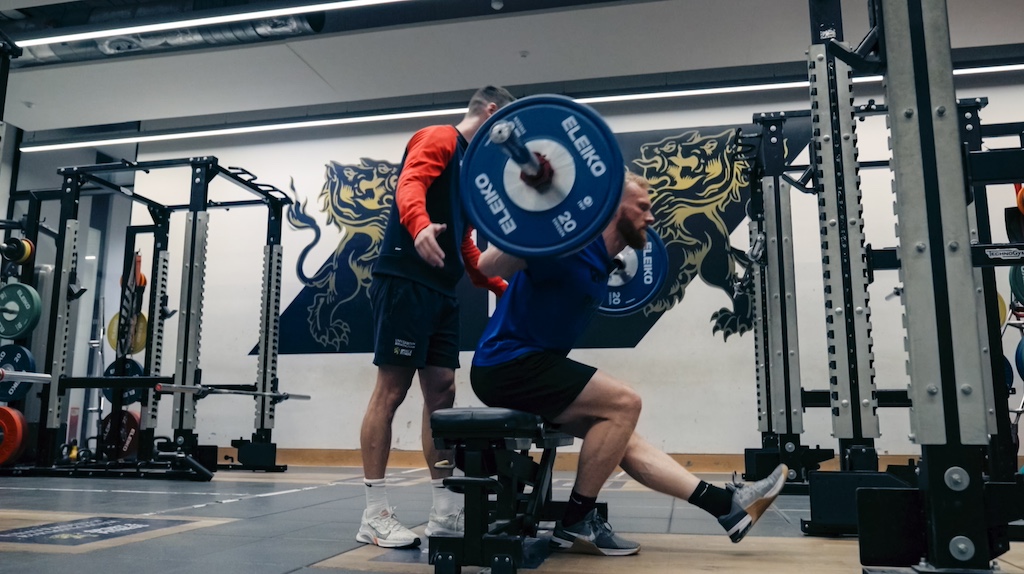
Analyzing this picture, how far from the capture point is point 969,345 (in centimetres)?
130

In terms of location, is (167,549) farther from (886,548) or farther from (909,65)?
(909,65)

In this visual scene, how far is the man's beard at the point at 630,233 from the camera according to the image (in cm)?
182

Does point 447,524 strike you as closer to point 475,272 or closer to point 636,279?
→ point 475,272

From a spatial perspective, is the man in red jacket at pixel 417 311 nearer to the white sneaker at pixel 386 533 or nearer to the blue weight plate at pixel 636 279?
the white sneaker at pixel 386 533

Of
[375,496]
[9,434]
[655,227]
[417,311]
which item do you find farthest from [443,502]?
[9,434]

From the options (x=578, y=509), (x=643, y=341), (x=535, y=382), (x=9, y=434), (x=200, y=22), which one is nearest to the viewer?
(x=535, y=382)

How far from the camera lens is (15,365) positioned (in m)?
5.01

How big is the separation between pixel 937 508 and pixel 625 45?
13.8ft

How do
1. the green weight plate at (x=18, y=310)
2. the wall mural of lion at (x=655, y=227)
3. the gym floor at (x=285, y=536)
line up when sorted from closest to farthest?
the gym floor at (x=285, y=536), the green weight plate at (x=18, y=310), the wall mural of lion at (x=655, y=227)

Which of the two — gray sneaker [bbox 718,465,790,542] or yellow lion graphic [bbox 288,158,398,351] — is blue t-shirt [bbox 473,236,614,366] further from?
yellow lion graphic [bbox 288,158,398,351]

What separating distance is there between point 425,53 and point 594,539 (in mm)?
4040

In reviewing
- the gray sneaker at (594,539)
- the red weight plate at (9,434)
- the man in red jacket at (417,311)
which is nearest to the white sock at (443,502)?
the man in red jacket at (417,311)

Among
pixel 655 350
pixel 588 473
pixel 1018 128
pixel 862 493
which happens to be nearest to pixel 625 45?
pixel 655 350

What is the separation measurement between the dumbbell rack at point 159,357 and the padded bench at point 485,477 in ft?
10.9
